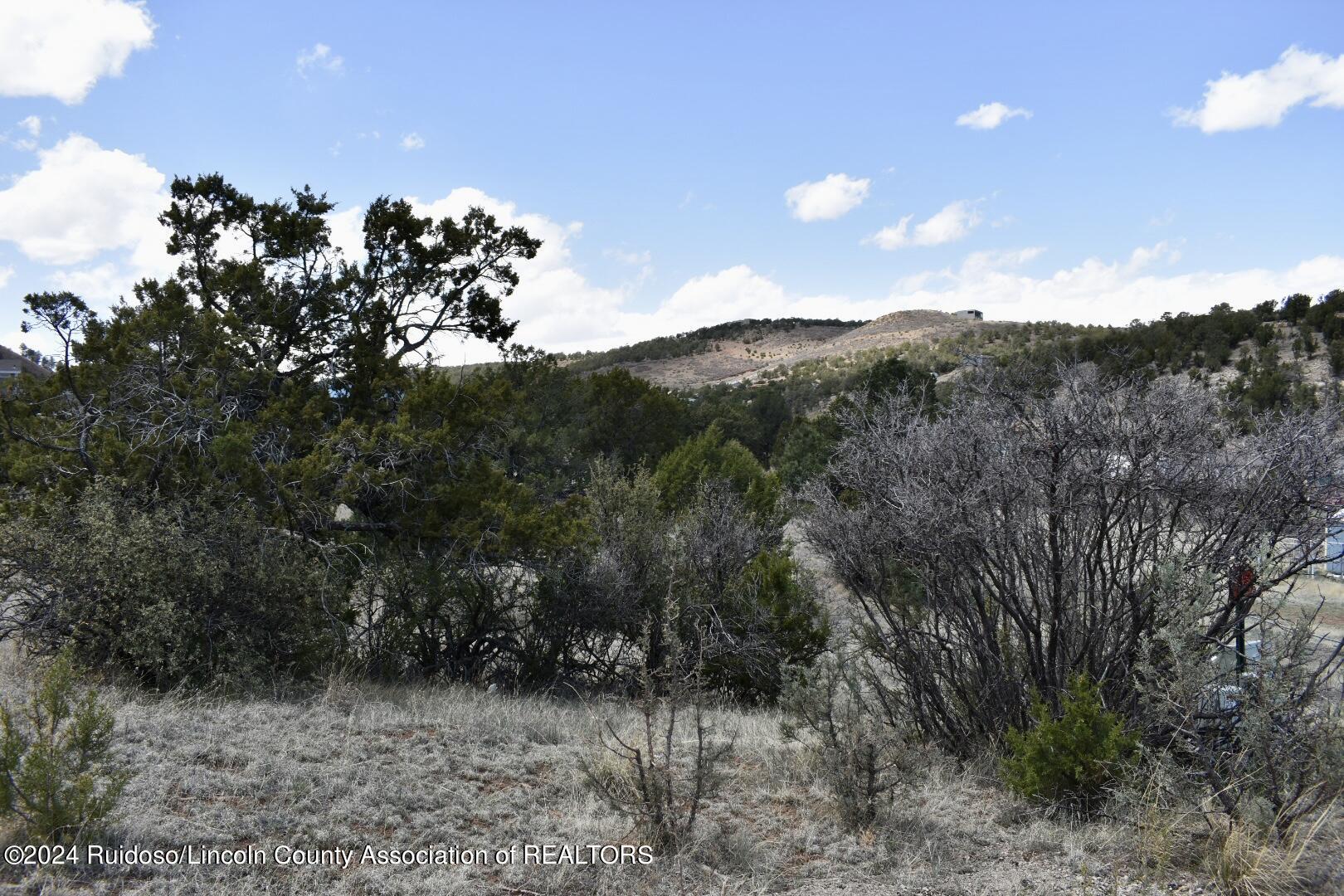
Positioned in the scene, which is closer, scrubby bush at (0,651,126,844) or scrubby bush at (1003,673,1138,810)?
scrubby bush at (0,651,126,844)

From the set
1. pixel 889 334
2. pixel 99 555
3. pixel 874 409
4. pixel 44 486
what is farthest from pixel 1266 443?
pixel 889 334

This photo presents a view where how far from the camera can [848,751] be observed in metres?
5.39

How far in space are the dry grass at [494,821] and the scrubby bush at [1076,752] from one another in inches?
7.7

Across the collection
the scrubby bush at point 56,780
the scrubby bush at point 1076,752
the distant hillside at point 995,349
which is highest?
the distant hillside at point 995,349

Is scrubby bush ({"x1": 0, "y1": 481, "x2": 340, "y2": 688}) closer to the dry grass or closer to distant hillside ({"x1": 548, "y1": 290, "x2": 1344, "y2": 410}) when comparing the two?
the dry grass

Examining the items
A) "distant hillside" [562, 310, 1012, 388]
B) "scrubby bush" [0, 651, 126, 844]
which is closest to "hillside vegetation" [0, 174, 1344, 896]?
"scrubby bush" [0, 651, 126, 844]

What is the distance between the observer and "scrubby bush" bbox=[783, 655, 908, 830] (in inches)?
205

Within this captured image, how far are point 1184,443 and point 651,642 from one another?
7189 millimetres

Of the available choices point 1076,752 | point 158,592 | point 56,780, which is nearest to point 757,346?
point 158,592

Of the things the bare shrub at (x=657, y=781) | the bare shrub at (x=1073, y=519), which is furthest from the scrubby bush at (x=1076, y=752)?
the bare shrub at (x=657, y=781)

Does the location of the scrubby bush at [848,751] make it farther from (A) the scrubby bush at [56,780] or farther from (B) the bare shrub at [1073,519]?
(A) the scrubby bush at [56,780]

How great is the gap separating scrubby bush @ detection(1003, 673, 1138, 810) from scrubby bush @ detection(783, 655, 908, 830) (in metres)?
0.79

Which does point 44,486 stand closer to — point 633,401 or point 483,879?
point 483,879

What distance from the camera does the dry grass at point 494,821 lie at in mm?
4340
